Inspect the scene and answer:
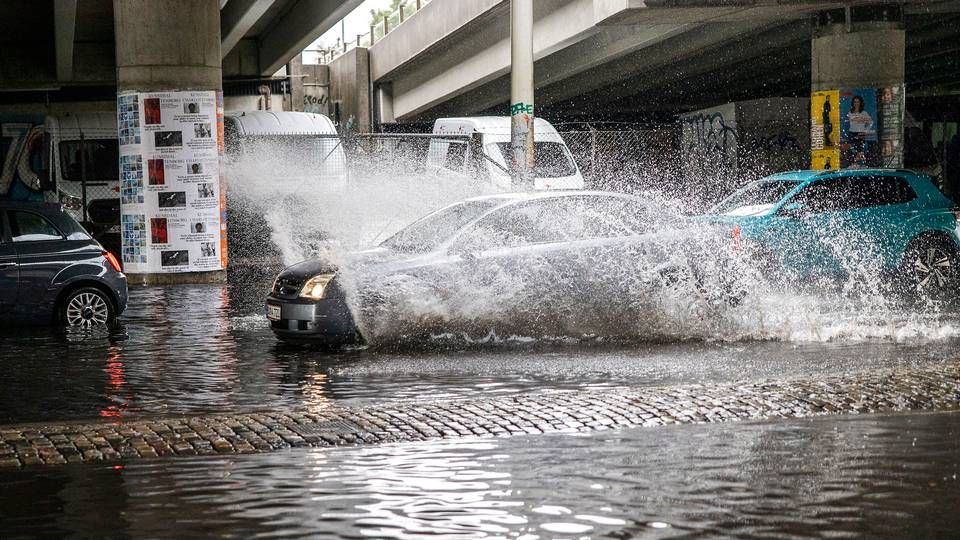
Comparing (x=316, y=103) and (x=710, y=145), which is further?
(x=316, y=103)

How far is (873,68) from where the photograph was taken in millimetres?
24266

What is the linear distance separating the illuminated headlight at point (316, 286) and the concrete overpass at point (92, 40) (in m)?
17.1

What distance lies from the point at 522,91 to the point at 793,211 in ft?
16.0

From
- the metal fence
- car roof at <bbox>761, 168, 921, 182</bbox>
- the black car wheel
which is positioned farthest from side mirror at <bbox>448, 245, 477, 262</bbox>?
the metal fence

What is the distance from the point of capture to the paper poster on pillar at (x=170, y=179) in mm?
21391

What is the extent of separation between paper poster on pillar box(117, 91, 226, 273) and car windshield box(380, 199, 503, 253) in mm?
8314

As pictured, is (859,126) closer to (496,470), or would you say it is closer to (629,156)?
(629,156)

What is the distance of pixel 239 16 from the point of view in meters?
34.0

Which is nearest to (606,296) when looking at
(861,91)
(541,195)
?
(541,195)

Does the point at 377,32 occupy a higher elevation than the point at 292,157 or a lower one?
higher

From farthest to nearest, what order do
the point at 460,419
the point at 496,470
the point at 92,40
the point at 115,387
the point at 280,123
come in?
the point at 92,40 → the point at 280,123 → the point at 115,387 → the point at 460,419 → the point at 496,470

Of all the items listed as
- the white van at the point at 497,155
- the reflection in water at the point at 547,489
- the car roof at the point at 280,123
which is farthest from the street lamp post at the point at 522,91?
the reflection in water at the point at 547,489

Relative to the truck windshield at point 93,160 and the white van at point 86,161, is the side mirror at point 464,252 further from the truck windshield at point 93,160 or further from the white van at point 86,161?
the truck windshield at point 93,160

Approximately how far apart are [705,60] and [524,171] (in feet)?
66.1
